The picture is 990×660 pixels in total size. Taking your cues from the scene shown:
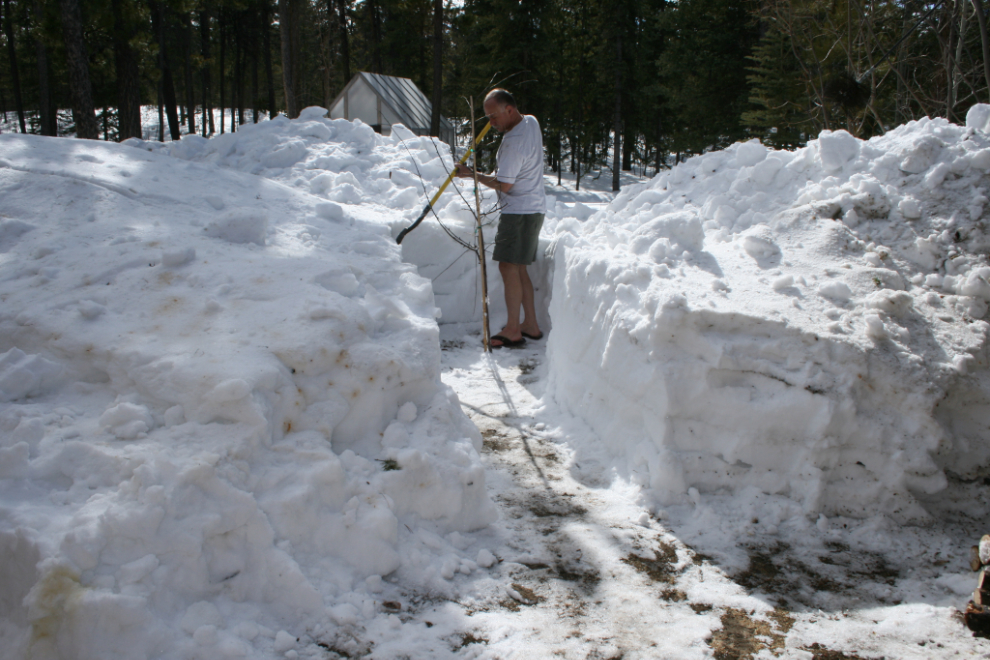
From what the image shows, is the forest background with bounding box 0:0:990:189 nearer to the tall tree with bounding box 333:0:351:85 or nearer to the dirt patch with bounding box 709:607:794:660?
A: the tall tree with bounding box 333:0:351:85

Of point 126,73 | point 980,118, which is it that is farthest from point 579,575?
point 126,73

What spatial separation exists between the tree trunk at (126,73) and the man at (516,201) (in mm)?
10138

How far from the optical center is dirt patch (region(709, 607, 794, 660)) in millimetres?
1936

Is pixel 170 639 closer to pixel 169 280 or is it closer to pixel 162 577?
pixel 162 577

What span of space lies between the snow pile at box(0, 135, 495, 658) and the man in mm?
1411

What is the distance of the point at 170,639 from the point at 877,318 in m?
3.04

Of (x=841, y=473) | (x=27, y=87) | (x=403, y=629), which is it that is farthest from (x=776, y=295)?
(x=27, y=87)

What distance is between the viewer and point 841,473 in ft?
8.86

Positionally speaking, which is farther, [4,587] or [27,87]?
[27,87]

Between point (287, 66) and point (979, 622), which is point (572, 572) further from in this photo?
point (287, 66)

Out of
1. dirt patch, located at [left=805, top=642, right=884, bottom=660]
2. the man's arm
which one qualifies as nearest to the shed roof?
the man's arm

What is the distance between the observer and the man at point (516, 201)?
450cm

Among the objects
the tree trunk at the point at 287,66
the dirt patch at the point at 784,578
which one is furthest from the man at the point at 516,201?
the tree trunk at the point at 287,66

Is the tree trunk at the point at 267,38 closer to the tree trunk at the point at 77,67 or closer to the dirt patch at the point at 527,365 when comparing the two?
the tree trunk at the point at 77,67
